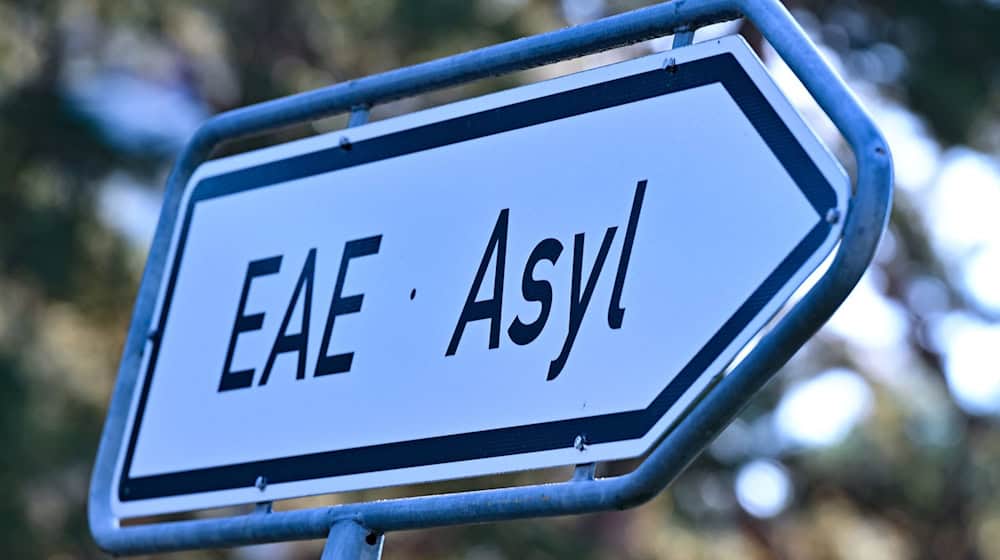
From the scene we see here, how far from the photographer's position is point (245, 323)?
915mm

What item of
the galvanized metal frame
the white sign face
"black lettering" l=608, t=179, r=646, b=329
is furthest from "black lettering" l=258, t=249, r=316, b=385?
"black lettering" l=608, t=179, r=646, b=329

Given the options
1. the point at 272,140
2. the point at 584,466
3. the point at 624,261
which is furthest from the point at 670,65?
the point at 272,140

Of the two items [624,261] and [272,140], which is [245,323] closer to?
[624,261]

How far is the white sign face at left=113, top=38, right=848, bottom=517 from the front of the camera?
0.72 meters

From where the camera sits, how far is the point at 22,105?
4.84 meters

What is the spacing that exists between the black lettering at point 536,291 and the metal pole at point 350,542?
0.49ft

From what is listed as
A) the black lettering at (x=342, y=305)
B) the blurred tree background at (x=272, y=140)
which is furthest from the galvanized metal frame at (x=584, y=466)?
the blurred tree background at (x=272, y=140)

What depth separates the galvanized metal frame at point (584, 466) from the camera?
65 centimetres

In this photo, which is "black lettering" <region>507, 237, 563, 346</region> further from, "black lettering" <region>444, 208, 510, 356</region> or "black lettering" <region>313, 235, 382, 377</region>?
"black lettering" <region>313, 235, 382, 377</region>

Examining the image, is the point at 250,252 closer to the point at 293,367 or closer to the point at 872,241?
the point at 293,367

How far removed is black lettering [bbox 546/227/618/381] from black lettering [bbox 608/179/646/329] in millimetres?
11

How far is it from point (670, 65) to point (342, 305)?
0.27 meters

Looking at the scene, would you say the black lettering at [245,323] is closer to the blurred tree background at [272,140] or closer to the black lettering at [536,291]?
the black lettering at [536,291]

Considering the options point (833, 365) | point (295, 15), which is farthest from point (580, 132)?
point (833, 365)
